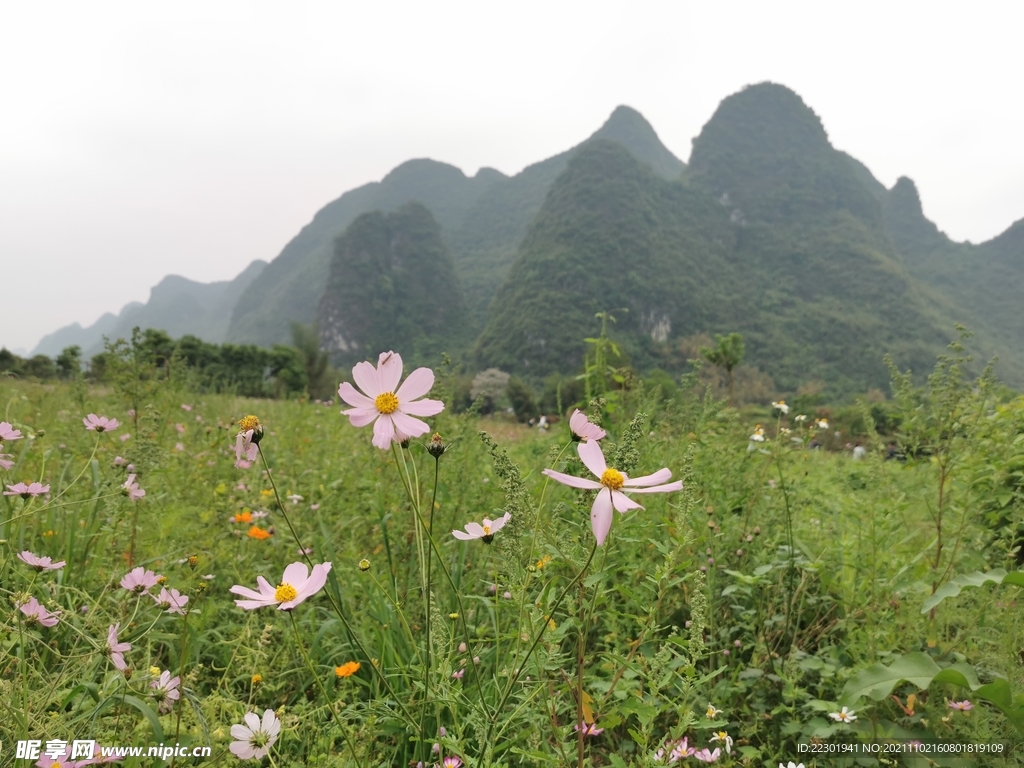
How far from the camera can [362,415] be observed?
764mm

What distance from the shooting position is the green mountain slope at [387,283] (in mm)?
→ 83062

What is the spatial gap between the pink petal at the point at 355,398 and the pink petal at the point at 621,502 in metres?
0.40

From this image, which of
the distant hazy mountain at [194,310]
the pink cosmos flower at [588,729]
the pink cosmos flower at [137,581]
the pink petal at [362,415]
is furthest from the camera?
the distant hazy mountain at [194,310]

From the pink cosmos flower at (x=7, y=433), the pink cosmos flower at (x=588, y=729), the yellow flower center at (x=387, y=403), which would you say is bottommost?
the pink cosmos flower at (x=588, y=729)

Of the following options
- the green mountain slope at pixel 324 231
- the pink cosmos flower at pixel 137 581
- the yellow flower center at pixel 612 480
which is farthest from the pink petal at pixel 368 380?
the green mountain slope at pixel 324 231

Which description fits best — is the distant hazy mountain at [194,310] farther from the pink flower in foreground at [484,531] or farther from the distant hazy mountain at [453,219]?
the pink flower in foreground at [484,531]

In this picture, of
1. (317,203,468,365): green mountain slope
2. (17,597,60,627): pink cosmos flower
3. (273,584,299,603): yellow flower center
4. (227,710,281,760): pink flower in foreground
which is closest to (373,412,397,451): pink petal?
(273,584,299,603): yellow flower center

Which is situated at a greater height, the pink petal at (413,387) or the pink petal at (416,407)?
the pink petal at (413,387)

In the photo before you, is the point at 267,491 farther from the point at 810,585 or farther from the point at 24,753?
the point at 810,585

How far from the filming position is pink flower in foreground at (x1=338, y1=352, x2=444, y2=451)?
2.51ft

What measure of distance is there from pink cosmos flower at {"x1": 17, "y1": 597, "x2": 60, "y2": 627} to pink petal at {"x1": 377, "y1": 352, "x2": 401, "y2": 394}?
83cm

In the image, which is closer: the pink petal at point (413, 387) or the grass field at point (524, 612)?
the pink petal at point (413, 387)

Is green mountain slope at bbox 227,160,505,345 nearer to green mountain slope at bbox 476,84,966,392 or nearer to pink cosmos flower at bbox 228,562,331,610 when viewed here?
green mountain slope at bbox 476,84,966,392

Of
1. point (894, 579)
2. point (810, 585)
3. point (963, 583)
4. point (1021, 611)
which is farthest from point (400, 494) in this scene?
point (1021, 611)
